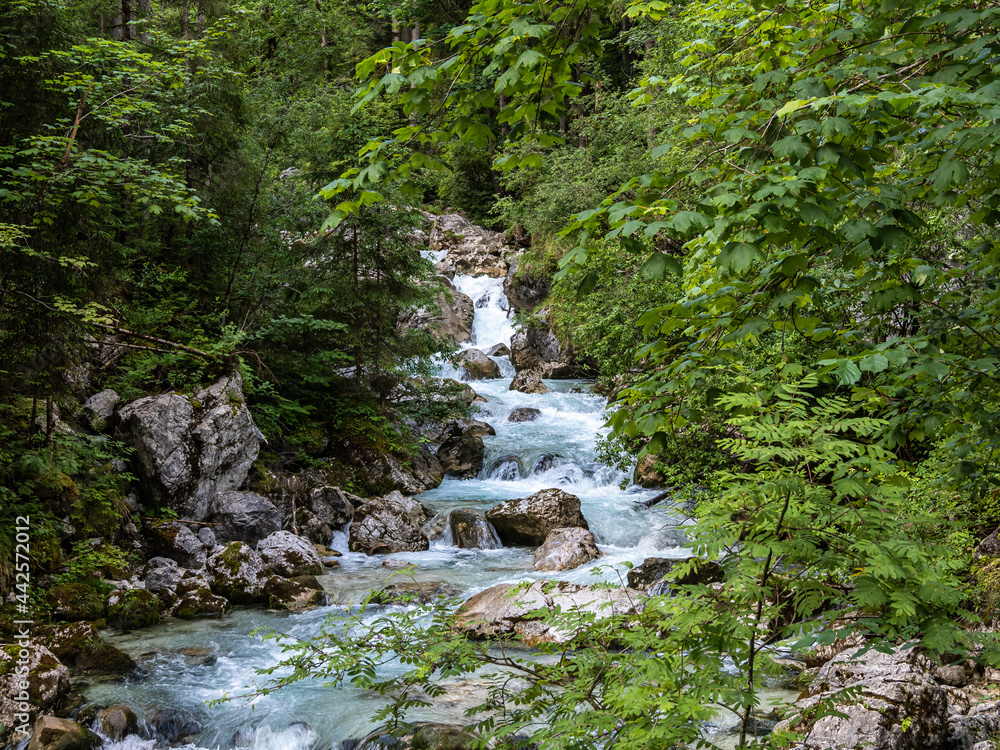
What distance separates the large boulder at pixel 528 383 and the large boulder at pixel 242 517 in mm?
10405

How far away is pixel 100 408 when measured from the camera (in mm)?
8977

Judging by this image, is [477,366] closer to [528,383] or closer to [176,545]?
[528,383]

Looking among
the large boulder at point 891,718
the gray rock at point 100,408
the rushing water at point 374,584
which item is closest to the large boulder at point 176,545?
the rushing water at point 374,584

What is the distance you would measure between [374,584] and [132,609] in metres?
2.91

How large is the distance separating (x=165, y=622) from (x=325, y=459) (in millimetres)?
5094

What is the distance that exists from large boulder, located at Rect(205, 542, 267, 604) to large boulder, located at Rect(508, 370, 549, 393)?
11.3 m

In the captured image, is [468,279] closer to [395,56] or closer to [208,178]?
[208,178]

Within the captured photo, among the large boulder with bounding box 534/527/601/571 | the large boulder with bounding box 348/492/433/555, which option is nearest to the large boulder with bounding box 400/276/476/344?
the large boulder with bounding box 348/492/433/555

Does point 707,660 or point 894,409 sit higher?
point 894,409

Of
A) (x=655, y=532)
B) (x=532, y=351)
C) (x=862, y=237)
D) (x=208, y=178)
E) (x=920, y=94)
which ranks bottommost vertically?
(x=655, y=532)

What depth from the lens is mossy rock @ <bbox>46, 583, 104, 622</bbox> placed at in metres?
6.53

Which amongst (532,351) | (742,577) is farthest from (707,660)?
(532,351)

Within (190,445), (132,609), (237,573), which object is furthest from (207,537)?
(132,609)

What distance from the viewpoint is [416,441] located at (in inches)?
553
